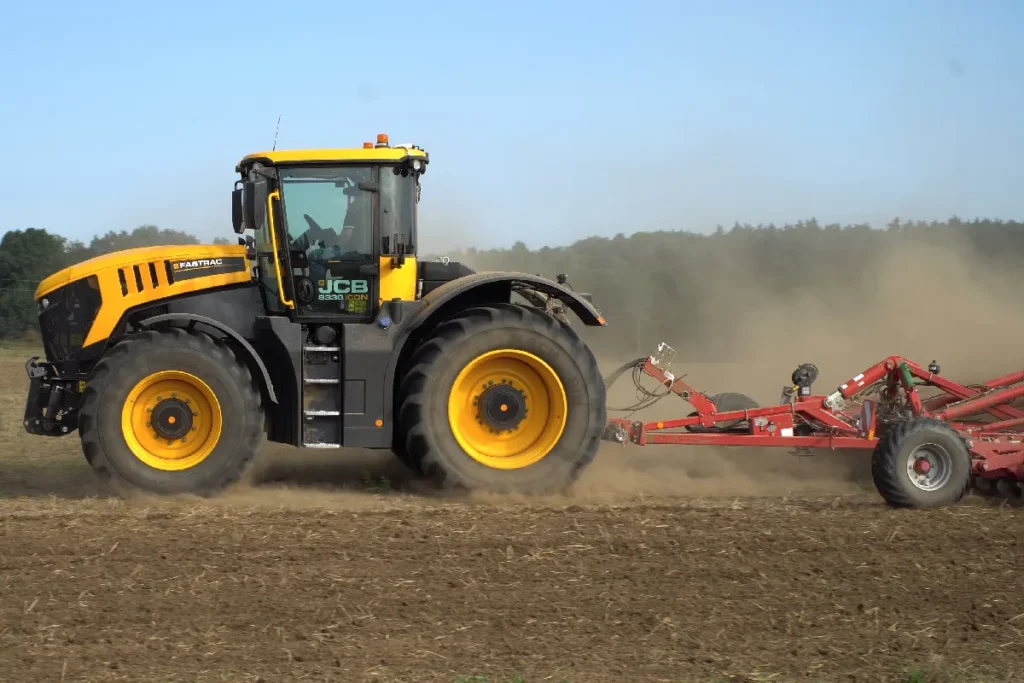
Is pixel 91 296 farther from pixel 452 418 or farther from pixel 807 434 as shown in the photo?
pixel 807 434

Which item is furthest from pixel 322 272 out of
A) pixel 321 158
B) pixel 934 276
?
pixel 934 276

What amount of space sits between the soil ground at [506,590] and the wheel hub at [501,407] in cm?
70

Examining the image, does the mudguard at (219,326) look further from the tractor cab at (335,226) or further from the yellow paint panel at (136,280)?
the tractor cab at (335,226)

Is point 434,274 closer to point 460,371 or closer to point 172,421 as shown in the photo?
point 460,371

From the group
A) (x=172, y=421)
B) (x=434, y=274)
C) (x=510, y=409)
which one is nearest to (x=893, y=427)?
(x=510, y=409)

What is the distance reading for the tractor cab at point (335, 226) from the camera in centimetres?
877

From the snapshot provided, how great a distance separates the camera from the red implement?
8.45 meters

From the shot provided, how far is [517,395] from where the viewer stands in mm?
9039

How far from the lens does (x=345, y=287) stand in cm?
889

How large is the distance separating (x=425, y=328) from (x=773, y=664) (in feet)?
15.5

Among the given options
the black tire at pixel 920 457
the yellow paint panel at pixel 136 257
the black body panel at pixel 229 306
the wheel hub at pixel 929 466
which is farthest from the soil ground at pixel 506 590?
the yellow paint panel at pixel 136 257

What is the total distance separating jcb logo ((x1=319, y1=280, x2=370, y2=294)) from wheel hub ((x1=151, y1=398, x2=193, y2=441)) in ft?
4.80

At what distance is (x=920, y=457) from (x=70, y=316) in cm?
704

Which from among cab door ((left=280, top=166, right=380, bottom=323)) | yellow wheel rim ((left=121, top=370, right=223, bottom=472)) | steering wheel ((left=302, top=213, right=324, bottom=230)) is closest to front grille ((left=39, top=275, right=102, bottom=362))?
yellow wheel rim ((left=121, top=370, right=223, bottom=472))
